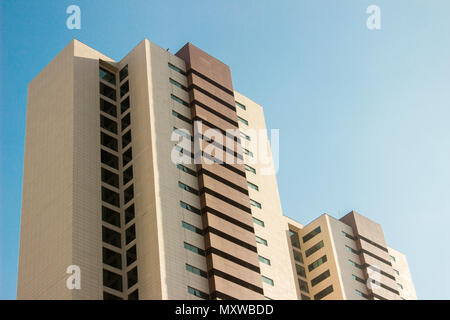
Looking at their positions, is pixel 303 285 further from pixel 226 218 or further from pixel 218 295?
pixel 218 295

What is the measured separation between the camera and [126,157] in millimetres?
89000

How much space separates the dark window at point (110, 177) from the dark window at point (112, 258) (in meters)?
10.0

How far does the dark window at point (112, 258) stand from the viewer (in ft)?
263

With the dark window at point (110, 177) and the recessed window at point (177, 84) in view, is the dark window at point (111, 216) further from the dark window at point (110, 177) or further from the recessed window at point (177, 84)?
the recessed window at point (177, 84)

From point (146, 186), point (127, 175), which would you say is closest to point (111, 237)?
point (146, 186)

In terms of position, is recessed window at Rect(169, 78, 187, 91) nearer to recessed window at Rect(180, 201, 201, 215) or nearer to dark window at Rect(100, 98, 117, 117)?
dark window at Rect(100, 98, 117, 117)

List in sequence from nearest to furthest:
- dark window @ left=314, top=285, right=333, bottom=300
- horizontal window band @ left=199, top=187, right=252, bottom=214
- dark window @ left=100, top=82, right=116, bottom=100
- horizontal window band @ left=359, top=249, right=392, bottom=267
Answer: horizontal window band @ left=199, top=187, right=252, bottom=214
dark window @ left=100, top=82, right=116, bottom=100
dark window @ left=314, top=285, right=333, bottom=300
horizontal window band @ left=359, top=249, right=392, bottom=267

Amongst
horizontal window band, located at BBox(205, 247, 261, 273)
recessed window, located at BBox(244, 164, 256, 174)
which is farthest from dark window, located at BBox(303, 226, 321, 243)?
horizontal window band, located at BBox(205, 247, 261, 273)

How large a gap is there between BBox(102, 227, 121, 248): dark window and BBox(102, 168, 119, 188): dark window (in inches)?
291

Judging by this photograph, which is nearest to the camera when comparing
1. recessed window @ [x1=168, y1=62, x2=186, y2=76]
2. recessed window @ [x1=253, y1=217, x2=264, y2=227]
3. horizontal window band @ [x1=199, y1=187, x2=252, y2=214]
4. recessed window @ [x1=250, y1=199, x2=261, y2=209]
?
horizontal window band @ [x1=199, y1=187, x2=252, y2=214]

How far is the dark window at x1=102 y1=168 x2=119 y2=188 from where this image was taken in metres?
87.2

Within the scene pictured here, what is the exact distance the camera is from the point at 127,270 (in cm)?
7862

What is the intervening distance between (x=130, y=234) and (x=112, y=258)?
3399mm
